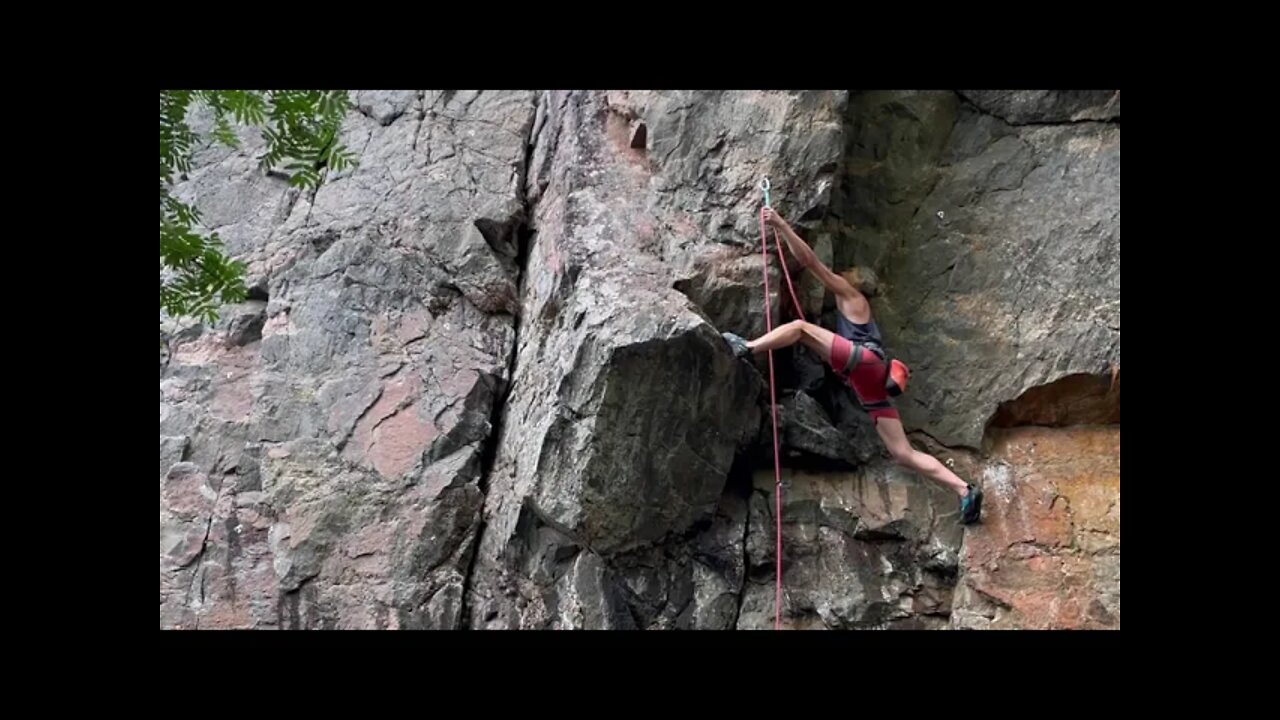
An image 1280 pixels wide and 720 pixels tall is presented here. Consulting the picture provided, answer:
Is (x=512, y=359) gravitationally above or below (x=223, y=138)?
below

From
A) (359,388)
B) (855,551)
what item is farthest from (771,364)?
(359,388)

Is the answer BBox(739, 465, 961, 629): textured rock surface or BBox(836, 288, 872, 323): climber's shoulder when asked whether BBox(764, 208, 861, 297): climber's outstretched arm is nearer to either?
BBox(836, 288, 872, 323): climber's shoulder

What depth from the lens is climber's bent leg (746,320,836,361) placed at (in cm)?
661

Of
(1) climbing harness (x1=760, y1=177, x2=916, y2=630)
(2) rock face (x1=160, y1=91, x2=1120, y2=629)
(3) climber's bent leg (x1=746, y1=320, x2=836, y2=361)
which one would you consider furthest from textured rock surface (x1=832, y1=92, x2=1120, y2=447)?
(3) climber's bent leg (x1=746, y1=320, x2=836, y2=361)

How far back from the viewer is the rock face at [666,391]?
6.47m

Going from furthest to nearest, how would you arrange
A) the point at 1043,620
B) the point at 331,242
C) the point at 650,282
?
1. the point at 331,242
2. the point at 650,282
3. the point at 1043,620

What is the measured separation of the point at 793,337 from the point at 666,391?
36.9 inches

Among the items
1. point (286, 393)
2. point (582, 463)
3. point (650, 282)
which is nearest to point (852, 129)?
point (650, 282)

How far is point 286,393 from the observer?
23.9 feet

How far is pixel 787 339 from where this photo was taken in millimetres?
6645

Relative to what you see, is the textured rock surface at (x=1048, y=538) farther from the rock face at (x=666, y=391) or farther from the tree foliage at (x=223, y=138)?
the tree foliage at (x=223, y=138)

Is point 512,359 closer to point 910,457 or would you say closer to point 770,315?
point 770,315

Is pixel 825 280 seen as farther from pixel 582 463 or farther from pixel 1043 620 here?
pixel 1043 620

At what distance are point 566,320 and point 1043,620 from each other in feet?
11.6
